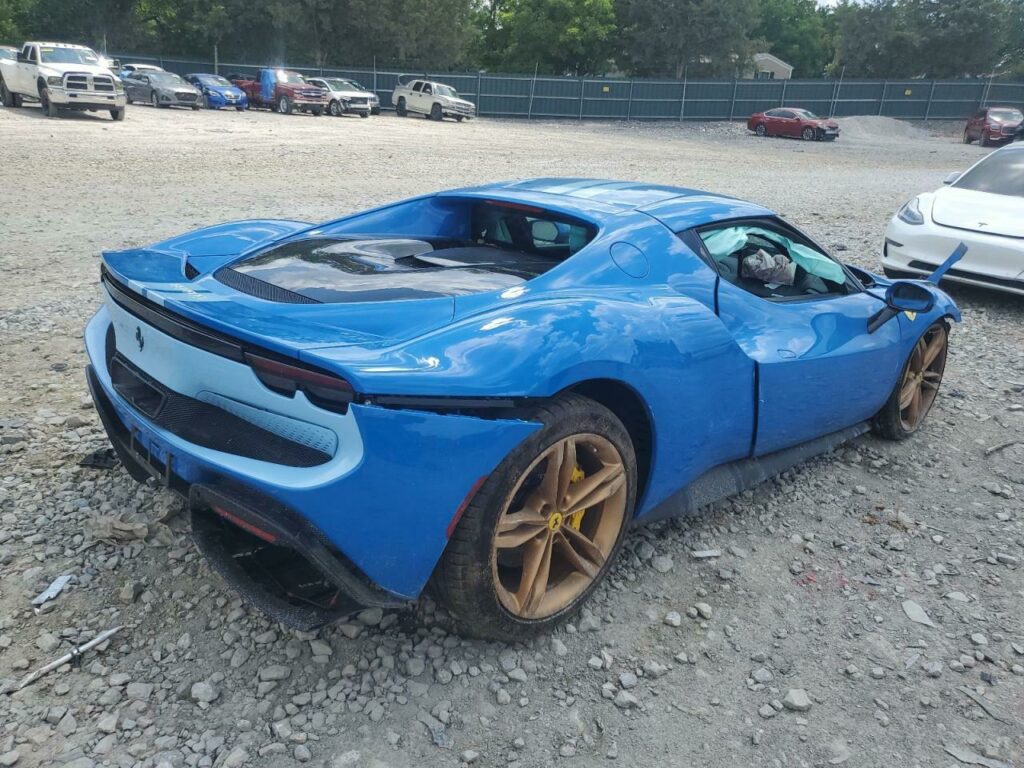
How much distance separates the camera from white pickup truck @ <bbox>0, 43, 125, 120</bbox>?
18969mm

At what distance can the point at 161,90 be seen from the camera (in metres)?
26.9

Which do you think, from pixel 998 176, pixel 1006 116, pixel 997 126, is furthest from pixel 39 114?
pixel 1006 116

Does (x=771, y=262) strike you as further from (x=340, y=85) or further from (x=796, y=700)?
(x=340, y=85)

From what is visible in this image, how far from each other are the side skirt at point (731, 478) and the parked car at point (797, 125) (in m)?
31.1

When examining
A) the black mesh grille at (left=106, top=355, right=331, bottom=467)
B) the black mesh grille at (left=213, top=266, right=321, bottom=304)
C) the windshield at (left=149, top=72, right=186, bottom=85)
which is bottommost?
the black mesh grille at (left=106, top=355, right=331, bottom=467)

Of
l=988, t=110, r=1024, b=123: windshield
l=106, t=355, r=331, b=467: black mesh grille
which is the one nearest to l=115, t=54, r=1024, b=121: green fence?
l=988, t=110, r=1024, b=123: windshield

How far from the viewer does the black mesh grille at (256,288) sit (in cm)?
241

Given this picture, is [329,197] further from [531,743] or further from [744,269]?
[531,743]

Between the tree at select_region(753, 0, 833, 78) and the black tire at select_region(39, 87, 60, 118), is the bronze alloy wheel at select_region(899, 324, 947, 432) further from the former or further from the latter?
the tree at select_region(753, 0, 833, 78)

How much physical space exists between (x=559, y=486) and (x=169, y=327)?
1.25 meters

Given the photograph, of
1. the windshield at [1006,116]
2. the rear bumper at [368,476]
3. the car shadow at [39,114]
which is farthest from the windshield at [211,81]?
the rear bumper at [368,476]

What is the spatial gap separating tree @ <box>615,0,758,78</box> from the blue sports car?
49.6m

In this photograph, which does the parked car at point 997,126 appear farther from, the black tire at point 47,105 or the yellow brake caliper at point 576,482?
the yellow brake caliper at point 576,482

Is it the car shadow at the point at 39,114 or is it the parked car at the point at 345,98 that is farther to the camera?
the parked car at the point at 345,98
